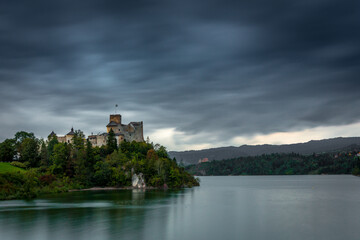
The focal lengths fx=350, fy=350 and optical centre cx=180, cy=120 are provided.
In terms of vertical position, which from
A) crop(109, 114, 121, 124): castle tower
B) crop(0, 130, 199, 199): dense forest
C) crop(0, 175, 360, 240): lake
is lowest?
crop(0, 175, 360, 240): lake

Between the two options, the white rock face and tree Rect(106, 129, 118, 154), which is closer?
the white rock face

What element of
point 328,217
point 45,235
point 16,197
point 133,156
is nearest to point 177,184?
point 133,156

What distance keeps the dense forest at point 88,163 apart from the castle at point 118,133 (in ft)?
15.6

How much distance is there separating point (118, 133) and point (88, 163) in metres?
16.5

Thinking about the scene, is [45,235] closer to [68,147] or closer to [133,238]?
[133,238]

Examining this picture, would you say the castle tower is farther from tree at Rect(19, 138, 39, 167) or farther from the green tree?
tree at Rect(19, 138, 39, 167)

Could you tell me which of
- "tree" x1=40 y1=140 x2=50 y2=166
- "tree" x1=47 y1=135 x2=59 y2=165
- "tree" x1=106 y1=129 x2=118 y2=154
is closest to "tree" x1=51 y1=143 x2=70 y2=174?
"tree" x1=40 y1=140 x2=50 y2=166

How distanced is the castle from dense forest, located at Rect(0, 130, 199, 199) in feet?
A: 15.6

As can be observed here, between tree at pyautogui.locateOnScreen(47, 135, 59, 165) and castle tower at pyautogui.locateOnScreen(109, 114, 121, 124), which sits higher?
castle tower at pyautogui.locateOnScreen(109, 114, 121, 124)

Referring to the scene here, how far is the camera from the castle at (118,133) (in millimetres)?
104125

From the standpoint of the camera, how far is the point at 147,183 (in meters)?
94.3

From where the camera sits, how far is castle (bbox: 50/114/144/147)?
342 ft

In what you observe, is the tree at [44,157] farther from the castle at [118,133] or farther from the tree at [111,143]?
the tree at [111,143]

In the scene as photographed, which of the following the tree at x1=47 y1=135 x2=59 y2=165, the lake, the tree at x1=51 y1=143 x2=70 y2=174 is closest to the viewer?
the lake
